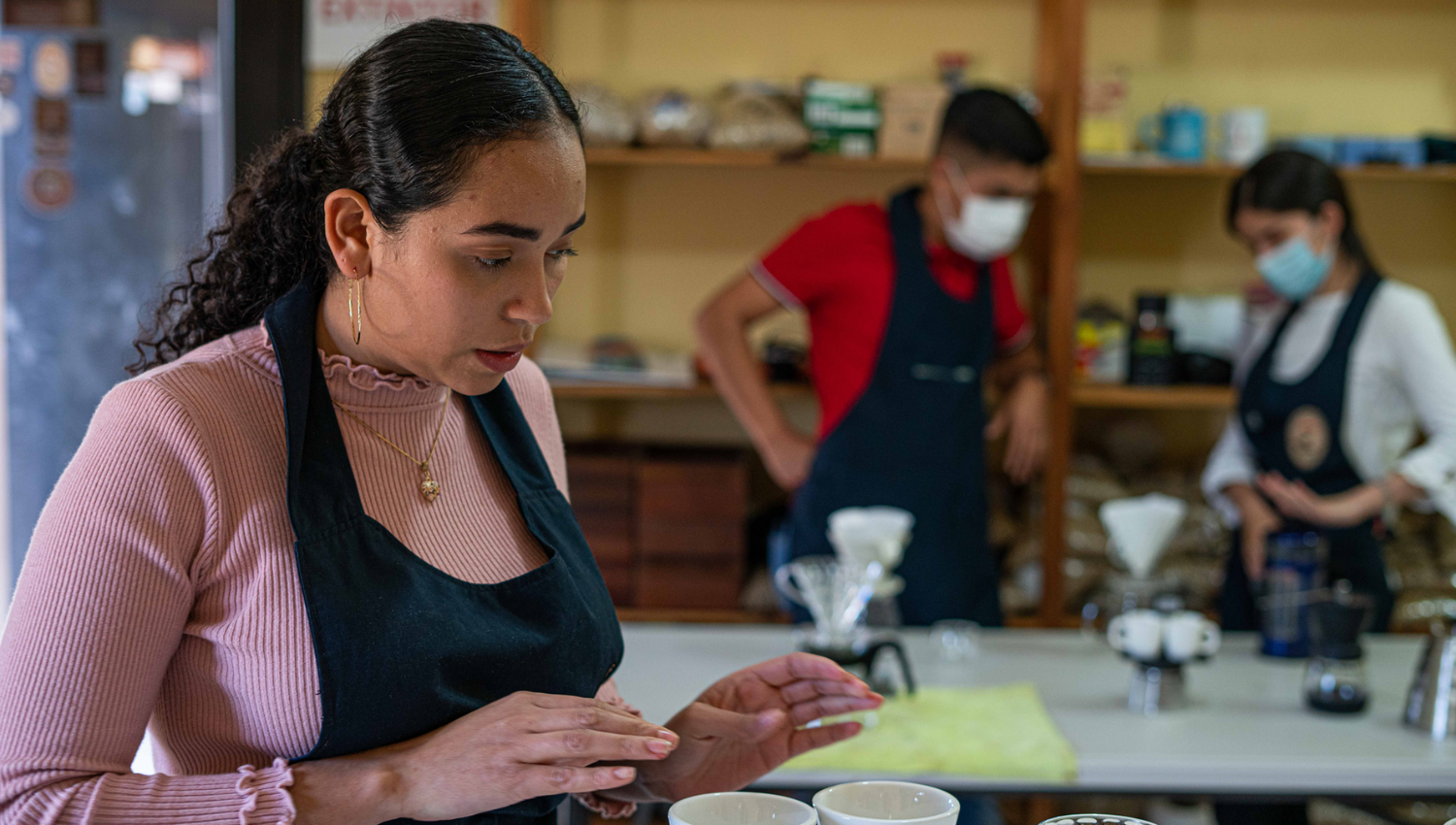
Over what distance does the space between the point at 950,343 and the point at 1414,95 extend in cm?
213

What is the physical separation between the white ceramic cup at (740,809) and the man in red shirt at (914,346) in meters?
1.80

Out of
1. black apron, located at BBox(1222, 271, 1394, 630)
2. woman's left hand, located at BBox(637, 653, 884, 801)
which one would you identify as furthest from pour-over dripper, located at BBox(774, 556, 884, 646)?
black apron, located at BBox(1222, 271, 1394, 630)

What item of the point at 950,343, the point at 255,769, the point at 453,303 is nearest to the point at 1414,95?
the point at 950,343

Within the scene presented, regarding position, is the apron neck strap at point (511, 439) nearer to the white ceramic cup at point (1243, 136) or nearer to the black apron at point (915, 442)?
the black apron at point (915, 442)

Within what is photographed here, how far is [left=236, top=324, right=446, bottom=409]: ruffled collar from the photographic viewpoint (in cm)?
116

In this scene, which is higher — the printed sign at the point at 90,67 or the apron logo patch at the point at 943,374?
the printed sign at the point at 90,67

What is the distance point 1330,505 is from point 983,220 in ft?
3.10

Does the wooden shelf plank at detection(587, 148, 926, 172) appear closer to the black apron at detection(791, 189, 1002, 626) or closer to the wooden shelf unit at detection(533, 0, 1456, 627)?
the wooden shelf unit at detection(533, 0, 1456, 627)

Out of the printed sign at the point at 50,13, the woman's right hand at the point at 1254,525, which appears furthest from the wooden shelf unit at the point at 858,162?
the printed sign at the point at 50,13

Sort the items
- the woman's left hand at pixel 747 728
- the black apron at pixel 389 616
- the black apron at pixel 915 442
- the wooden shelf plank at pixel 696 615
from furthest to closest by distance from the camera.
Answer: the wooden shelf plank at pixel 696 615, the black apron at pixel 915 442, the woman's left hand at pixel 747 728, the black apron at pixel 389 616

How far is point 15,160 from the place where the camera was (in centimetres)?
298

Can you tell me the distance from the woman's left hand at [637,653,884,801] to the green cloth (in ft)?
1.07

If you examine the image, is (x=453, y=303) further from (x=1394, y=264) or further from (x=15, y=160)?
(x=1394, y=264)

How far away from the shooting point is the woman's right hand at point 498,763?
102 centimetres
